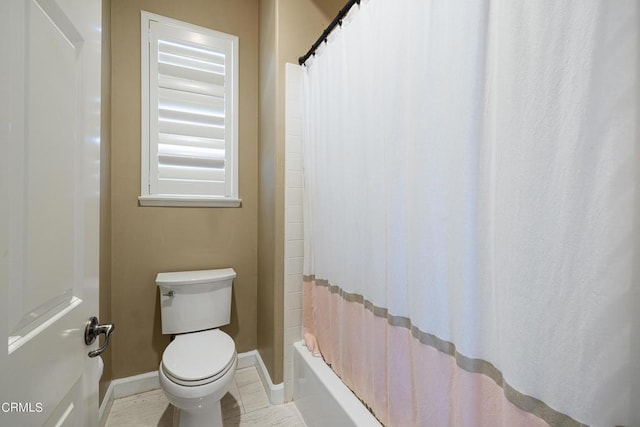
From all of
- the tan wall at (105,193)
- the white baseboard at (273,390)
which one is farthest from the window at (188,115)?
the white baseboard at (273,390)

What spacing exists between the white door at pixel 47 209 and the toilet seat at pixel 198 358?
48 centimetres

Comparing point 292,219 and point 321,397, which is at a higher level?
point 292,219

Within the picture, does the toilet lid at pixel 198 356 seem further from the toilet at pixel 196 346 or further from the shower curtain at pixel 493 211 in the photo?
the shower curtain at pixel 493 211

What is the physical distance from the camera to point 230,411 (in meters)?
1.54

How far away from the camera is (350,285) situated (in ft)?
3.84

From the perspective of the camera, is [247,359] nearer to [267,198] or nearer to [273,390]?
[273,390]

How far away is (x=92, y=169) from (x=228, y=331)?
1.53 metres

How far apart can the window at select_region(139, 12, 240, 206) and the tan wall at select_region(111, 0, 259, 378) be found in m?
0.05

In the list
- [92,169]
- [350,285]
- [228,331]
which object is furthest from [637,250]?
[228,331]

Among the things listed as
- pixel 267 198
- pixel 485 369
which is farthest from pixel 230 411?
pixel 485 369

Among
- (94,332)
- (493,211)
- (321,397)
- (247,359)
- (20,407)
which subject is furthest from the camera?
(247,359)

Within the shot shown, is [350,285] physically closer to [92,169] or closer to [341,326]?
[341,326]

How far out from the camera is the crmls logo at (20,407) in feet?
1.33

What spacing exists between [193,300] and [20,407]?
1241mm
